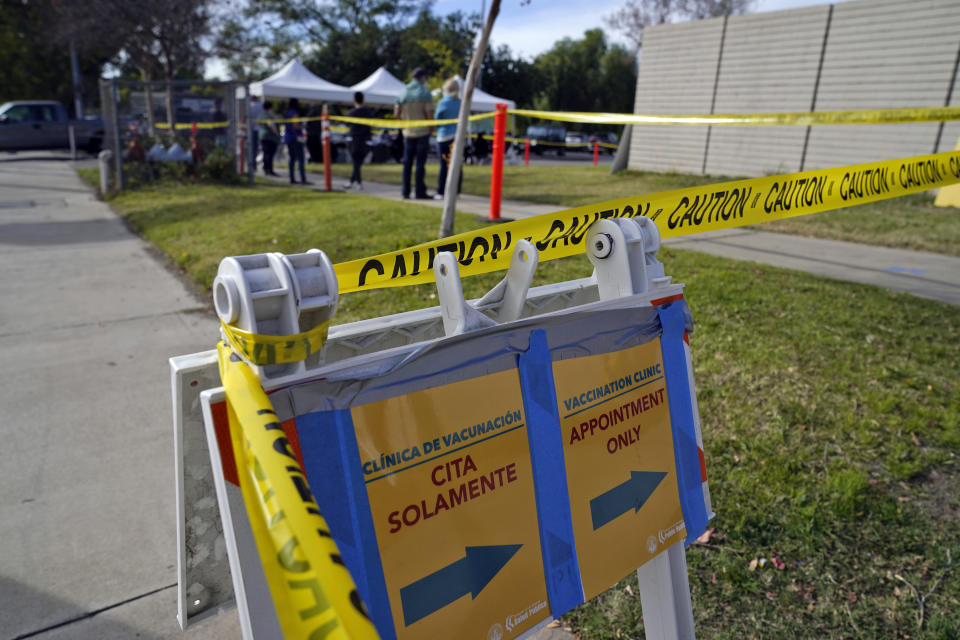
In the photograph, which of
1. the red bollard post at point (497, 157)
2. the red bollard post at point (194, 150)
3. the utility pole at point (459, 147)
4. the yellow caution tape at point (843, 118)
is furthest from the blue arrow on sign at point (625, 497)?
the red bollard post at point (194, 150)

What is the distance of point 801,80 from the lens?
1562 cm

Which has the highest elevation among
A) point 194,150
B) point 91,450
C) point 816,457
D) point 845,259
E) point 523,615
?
point 194,150

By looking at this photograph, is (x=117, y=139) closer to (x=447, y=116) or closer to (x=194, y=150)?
(x=194, y=150)

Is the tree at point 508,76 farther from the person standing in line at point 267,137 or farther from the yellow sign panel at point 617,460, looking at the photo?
the yellow sign panel at point 617,460

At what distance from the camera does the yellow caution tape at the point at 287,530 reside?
0.80 metres

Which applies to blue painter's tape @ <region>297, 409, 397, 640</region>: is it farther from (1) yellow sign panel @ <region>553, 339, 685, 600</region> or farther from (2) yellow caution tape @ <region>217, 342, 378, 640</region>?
(1) yellow sign panel @ <region>553, 339, 685, 600</region>

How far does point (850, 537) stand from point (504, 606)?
1.91 metres

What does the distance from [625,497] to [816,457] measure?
1924mm

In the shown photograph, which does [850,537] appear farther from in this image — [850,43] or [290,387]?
[850,43]

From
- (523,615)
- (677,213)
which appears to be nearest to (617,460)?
(523,615)

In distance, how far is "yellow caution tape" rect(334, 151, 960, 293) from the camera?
1559mm

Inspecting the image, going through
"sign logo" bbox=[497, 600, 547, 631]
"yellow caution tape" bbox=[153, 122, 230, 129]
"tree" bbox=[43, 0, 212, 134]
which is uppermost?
"tree" bbox=[43, 0, 212, 134]

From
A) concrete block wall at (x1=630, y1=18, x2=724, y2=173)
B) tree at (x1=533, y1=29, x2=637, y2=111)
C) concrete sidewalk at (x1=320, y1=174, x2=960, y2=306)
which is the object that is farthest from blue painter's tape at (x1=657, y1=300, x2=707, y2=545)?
tree at (x1=533, y1=29, x2=637, y2=111)

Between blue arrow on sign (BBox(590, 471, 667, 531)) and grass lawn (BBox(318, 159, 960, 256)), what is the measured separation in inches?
287
